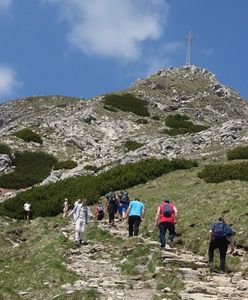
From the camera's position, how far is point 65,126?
70.2 m

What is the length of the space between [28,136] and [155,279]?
52.1 m

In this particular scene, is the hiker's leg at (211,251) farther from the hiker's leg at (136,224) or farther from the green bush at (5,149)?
the green bush at (5,149)

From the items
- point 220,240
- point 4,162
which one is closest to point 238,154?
point 220,240

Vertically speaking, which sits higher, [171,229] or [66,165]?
[66,165]

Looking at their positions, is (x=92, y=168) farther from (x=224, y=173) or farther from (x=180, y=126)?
(x=180, y=126)

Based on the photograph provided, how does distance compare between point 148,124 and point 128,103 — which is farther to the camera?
point 128,103

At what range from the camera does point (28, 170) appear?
56219 millimetres

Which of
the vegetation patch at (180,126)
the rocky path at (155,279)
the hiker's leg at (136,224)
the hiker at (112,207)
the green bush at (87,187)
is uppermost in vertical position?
the vegetation patch at (180,126)

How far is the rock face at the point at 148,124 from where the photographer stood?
51969mm

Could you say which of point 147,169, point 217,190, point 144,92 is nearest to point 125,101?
point 144,92

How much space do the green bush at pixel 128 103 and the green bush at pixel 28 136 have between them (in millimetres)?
16104

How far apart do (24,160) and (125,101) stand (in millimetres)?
27122

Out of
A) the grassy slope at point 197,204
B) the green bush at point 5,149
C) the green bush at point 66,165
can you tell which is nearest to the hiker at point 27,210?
the grassy slope at point 197,204

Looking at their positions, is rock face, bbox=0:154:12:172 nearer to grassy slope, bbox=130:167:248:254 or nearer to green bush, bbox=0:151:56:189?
green bush, bbox=0:151:56:189
